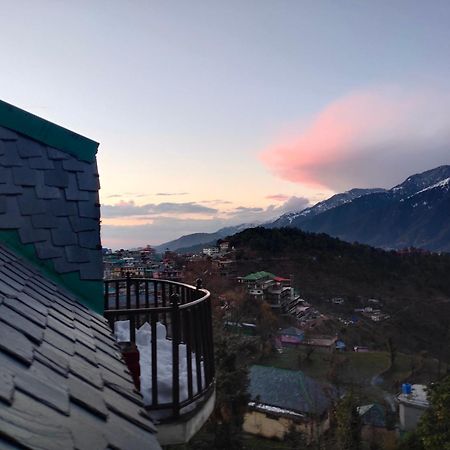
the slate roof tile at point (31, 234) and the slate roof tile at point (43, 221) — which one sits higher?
the slate roof tile at point (43, 221)

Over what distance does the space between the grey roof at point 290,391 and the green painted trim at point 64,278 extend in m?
24.0

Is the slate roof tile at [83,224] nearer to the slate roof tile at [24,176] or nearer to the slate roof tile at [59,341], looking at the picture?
the slate roof tile at [24,176]

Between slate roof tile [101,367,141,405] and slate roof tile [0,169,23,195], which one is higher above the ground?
slate roof tile [0,169,23,195]

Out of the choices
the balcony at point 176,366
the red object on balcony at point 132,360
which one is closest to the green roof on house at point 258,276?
the balcony at point 176,366

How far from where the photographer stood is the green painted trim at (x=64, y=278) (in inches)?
118

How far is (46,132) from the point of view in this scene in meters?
3.21

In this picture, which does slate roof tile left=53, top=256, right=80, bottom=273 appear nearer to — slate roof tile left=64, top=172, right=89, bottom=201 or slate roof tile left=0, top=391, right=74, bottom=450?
slate roof tile left=64, top=172, right=89, bottom=201

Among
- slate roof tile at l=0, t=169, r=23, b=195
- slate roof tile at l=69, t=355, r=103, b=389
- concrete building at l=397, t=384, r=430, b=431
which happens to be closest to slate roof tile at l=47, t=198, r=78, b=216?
slate roof tile at l=0, t=169, r=23, b=195

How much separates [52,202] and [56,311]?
130cm

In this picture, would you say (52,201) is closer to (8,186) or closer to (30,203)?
(30,203)

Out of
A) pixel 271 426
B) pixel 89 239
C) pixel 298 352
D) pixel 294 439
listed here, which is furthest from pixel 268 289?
pixel 89 239

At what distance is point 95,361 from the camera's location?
1.60 meters

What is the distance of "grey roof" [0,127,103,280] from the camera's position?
305 centimetres

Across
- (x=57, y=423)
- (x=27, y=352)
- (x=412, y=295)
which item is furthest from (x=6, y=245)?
(x=412, y=295)
